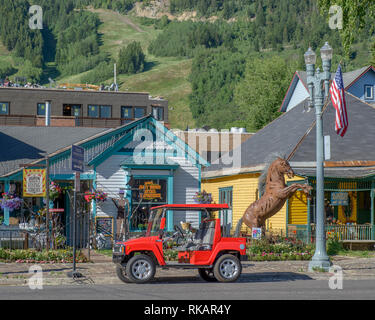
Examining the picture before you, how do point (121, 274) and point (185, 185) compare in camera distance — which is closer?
point (121, 274)

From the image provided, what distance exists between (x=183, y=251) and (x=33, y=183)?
1067 cm

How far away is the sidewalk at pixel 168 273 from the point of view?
17234 millimetres

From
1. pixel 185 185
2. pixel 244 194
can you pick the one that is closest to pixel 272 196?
pixel 185 185

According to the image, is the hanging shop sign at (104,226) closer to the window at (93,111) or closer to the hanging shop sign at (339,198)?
the hanging shop sign at (339,198)

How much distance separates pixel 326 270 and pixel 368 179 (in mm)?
9540

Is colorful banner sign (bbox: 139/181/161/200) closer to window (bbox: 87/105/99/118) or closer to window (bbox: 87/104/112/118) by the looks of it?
window (bbox: 87/104/112/118)

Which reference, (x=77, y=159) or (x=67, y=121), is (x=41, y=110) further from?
(x=77, y=159)

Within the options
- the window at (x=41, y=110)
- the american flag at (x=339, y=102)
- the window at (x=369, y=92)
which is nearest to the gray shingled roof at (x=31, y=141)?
the american flag at (x=339, y=102)

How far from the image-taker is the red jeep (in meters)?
16.8

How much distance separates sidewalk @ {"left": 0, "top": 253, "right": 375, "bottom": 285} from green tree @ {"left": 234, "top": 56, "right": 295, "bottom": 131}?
60.4 meters

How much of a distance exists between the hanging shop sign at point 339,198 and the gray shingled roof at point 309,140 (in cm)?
105

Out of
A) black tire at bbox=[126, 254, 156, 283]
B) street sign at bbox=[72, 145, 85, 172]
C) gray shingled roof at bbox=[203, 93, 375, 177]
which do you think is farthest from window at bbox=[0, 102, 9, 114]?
black tire at bbox=[126, 254, 156, 283]

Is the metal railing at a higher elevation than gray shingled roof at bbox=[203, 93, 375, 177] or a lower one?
lower

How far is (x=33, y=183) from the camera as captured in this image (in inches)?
1022
